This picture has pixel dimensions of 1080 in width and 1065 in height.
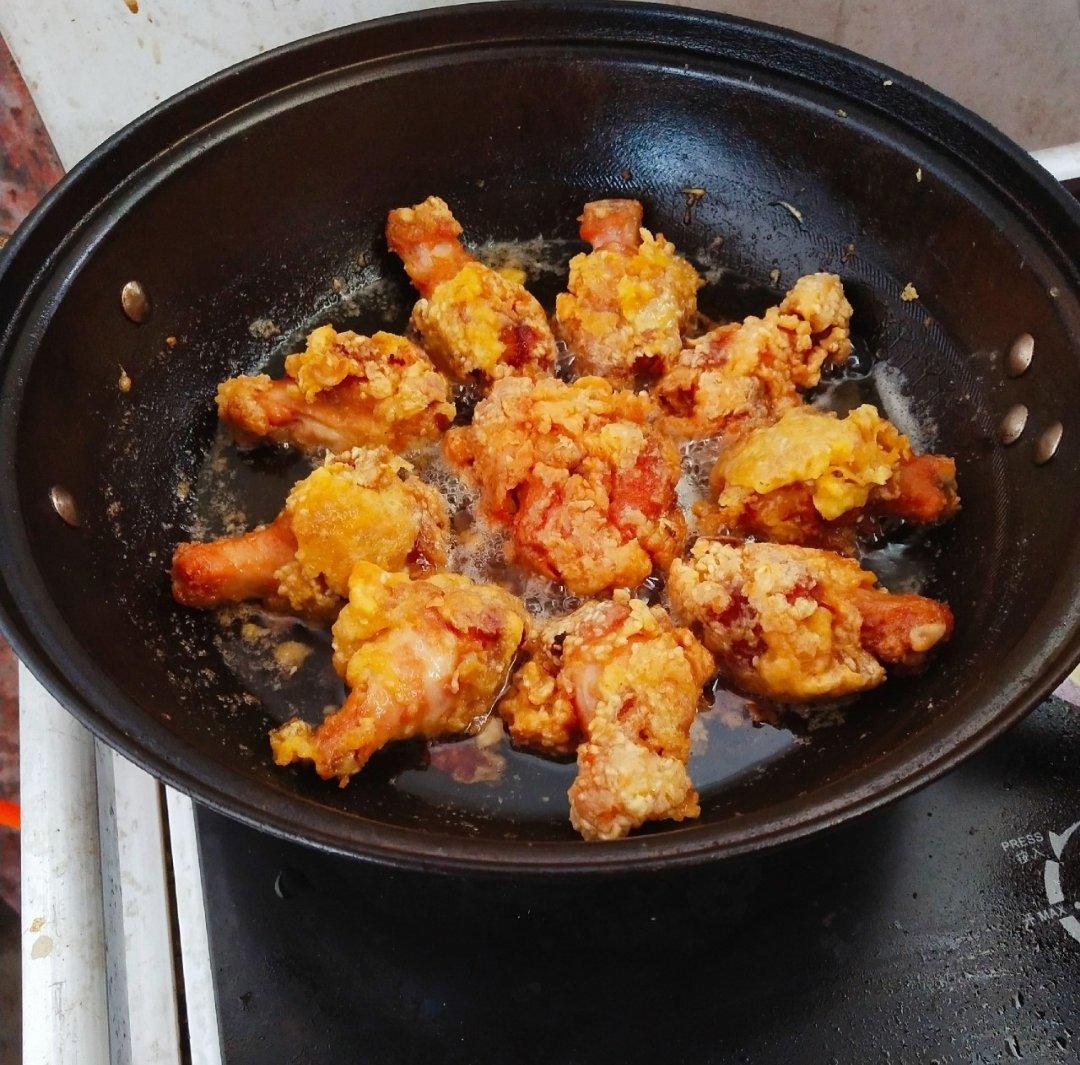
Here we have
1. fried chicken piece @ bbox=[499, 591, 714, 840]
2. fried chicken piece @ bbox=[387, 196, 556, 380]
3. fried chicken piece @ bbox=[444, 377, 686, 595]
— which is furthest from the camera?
fried chicken piece @ bbox=[387, 196, 556, 380]

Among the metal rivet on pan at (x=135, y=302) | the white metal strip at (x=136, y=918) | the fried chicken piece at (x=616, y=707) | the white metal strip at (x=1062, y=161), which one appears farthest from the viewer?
the white metal strip at (x=1062, y=161)

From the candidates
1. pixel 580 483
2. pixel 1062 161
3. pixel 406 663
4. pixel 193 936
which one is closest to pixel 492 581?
pixel 580 483

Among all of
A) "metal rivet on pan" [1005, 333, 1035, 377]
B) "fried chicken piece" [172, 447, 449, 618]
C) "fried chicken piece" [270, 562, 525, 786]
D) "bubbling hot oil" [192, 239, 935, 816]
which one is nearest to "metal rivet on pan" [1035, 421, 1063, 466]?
"metal rivet on pan" [1005, 333, 1035, 377]

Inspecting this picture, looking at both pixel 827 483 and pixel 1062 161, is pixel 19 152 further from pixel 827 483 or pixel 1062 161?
pixel 1062 161

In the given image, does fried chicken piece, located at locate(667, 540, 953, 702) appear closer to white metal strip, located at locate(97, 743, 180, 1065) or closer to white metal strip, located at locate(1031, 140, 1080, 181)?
white metal strip, located at locate(97, 743, 180, 1065)

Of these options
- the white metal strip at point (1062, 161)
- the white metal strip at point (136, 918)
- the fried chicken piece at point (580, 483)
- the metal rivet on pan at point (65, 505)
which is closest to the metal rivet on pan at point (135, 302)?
the metal rivet on pan at point (65, 505)

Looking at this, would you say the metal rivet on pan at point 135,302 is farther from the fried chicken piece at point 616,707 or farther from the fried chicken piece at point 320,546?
the fried chicken piece at point 616,707

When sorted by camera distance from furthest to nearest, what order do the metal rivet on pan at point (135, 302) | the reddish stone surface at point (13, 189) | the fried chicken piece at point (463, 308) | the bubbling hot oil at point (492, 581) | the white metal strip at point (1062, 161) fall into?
the white metal strip at point (1062, 161)
the reddish stone surface at point (13, 189)
the fried chicken piece at point (463, 308)
the metal rivet on pan at point (135, 302)
the bubbling hot oil at point (492, 581)

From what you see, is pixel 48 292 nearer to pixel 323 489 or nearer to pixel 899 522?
pixel 323 489
